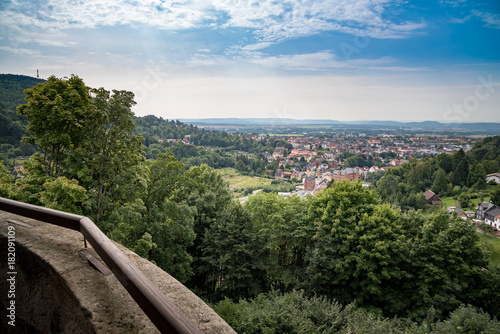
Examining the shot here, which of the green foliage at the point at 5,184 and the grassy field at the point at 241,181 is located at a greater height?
the green foliage at the point at 5,184

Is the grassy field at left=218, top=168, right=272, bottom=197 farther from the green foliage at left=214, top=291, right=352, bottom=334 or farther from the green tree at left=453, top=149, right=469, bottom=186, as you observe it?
the green foliage at left=214, top=291, right=352, bottom=334

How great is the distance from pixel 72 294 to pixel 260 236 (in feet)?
49.6

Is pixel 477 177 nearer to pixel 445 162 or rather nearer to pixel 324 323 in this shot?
pixel 445 162

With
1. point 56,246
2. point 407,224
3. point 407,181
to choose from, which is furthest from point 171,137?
point 56,246

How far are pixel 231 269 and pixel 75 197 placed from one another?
30.5ft

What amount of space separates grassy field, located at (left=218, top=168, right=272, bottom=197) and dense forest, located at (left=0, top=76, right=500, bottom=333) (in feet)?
143

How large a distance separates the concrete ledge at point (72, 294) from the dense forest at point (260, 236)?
6403 mm

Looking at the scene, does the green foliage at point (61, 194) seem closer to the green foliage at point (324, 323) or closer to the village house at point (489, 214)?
the green foliage at point (324, 323)

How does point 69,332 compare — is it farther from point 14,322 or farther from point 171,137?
point 171,137

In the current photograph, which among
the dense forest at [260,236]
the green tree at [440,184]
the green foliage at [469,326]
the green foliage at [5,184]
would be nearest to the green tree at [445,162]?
the green tree at [440,184]

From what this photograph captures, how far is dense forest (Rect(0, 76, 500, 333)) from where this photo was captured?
9.77 metres

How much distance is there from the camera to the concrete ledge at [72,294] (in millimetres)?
1998

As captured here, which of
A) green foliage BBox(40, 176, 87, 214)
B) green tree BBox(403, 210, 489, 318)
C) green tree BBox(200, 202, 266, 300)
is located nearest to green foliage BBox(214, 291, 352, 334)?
green tree BBox(200, 202, 266, 300)

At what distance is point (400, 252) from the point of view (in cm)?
1559
